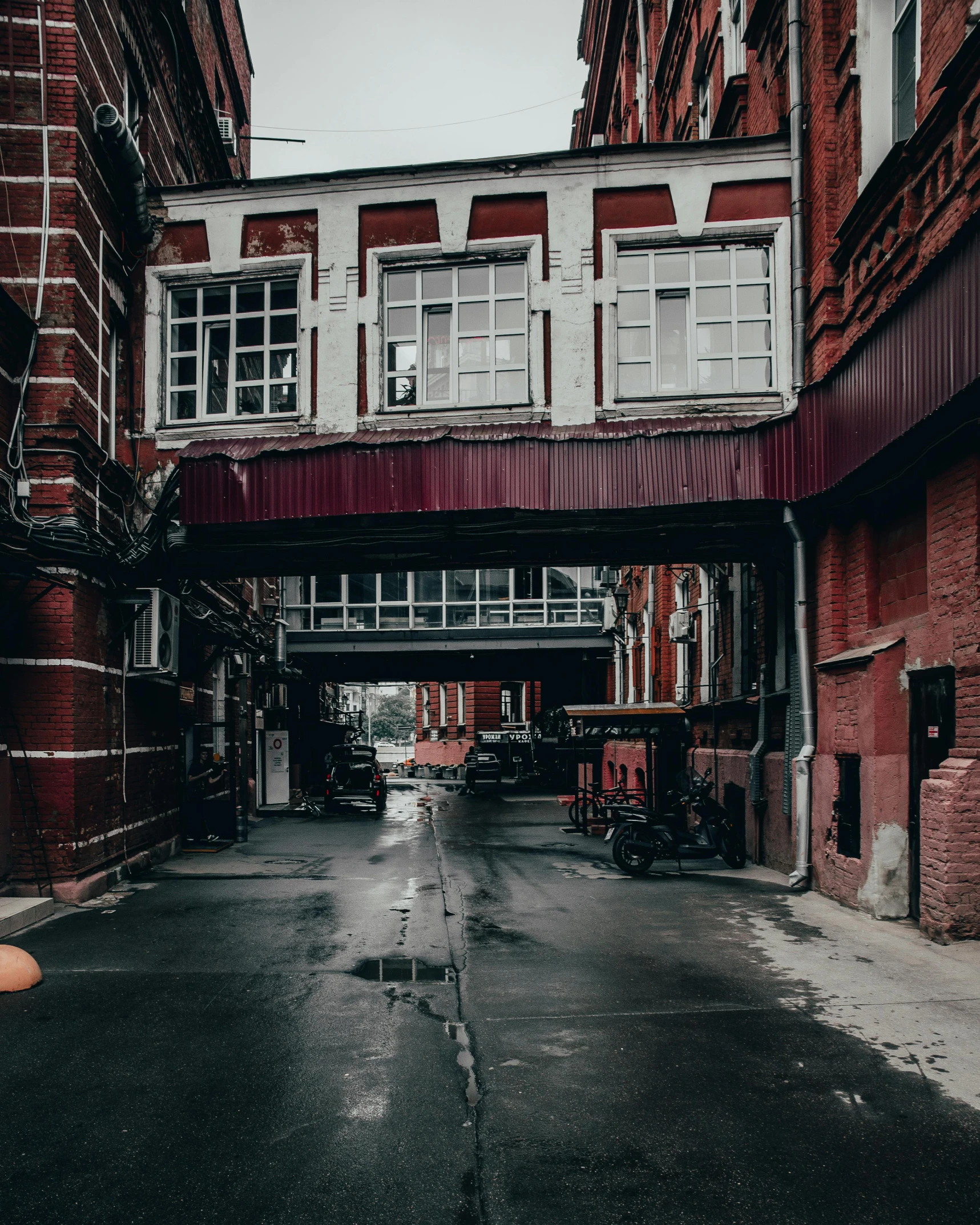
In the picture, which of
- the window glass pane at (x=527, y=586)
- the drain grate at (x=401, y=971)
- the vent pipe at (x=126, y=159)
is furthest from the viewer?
the window glass pane at (x=527, y=586)

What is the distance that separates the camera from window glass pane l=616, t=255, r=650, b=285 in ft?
42.9

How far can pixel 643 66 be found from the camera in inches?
969

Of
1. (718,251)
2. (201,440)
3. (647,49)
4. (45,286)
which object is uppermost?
(647,49)

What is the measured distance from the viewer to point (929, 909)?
27.1 feet

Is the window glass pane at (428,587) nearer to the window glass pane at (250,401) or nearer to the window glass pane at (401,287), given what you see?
the window glass pane at (250,401)

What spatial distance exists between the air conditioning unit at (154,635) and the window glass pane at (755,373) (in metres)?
8.12

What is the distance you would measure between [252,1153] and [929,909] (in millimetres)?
6173

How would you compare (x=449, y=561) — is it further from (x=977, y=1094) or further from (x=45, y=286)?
(x=977, y=1094)

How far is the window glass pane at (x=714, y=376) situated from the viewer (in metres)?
12.9

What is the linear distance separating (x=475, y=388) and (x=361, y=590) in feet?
60.5

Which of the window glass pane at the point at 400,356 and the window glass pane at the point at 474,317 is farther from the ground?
the window glass pane at the point at 474,317

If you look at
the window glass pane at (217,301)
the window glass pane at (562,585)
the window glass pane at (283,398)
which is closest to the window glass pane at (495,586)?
the window glass pane at (562,585)

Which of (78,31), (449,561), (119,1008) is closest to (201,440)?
(449,561)

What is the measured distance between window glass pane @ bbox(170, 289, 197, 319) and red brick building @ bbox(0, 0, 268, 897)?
0.46 metres
